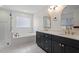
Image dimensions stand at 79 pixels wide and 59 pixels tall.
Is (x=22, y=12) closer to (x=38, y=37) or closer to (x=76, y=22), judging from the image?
(x=38, y=37)

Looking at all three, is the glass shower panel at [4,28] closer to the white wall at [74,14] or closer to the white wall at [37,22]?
the white wall at [37,22]

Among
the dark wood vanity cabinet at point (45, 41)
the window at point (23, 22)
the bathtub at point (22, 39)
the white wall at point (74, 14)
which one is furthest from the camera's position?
the bathtub at point (22, 39)

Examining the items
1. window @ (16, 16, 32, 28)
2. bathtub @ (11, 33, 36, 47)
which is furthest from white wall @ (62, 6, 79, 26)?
bathtub @ (11, 33, 36, 47)

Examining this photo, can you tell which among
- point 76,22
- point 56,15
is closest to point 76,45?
point 76,22

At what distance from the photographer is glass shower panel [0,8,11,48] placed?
11.5ft

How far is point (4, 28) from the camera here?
3711 mm

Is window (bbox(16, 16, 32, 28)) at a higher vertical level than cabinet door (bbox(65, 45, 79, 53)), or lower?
higher

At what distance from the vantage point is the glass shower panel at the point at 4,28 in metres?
3.52

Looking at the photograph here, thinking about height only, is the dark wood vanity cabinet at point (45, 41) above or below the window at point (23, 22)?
below

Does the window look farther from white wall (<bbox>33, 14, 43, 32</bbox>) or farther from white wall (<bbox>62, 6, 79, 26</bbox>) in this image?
white wall (<bbox>62, 6, 79, 26</bbox>)

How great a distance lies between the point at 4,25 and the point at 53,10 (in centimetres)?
183

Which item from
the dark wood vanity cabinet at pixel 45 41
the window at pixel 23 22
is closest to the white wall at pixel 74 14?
the dark wood vanity cabinet at pixel 45 41

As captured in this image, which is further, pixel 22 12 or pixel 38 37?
pixel 38 37
